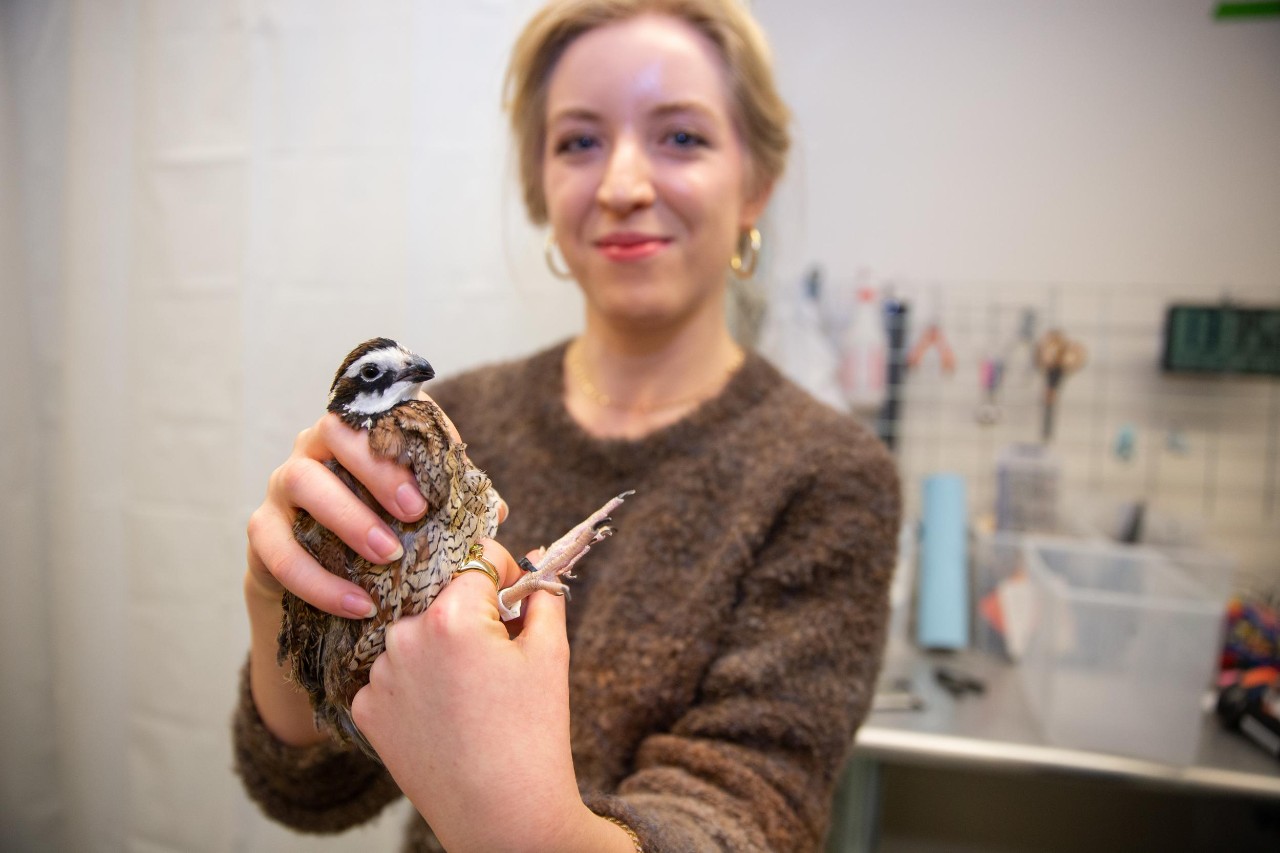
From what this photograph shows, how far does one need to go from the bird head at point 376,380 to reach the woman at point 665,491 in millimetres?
59

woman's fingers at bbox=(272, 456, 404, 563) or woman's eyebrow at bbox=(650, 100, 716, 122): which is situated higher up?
woman's eyebrow at bbox=(650, 100, 716, 122)

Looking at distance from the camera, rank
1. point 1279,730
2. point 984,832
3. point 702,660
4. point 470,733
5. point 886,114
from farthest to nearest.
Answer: point 984,832 < point 886,114 < point 1279,730 < point 702,660 < point 470,733

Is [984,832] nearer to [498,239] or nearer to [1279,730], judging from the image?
[1279,730]

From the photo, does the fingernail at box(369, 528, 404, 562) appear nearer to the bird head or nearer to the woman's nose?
the bird head

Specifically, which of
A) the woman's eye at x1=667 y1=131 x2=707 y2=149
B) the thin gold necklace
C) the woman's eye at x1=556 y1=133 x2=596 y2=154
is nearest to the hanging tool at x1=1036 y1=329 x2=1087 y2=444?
the thin gold necklace

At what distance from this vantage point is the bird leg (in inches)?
15.1

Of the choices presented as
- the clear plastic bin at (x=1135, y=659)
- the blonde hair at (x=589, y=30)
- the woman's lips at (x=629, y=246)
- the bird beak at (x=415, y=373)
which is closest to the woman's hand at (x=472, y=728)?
the bird beak at (x=415, y=373)

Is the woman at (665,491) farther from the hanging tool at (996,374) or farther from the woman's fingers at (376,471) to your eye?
the hanging tool at (996,374)

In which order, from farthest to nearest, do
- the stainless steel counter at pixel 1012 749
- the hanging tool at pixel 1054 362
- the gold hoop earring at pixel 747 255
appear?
the hanging tool at pixel 1054 362 < the stainless steel counter at pixel 1012 749 < the gold hoop earring at pixel 747 255

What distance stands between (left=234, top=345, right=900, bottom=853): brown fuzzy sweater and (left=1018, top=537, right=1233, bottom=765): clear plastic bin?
637mm

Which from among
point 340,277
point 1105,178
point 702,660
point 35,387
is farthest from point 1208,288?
point 35,387

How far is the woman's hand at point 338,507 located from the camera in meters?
0.34

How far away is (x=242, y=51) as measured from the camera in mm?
501

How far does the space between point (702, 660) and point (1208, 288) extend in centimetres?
122
